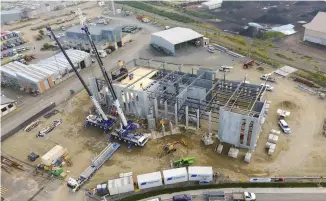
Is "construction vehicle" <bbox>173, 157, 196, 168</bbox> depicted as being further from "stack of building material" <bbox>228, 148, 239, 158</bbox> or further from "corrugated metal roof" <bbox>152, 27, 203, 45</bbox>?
"corrugated metal roof" <bbox>152, 27, 203, 45</bbox>

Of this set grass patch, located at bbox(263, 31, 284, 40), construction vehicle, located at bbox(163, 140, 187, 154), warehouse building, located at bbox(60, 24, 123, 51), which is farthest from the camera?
grass patch, located at bbox(263, 31, 284, 40)

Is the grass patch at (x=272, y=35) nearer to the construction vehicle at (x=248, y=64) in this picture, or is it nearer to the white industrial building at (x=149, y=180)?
the construction vehicle at (x=248, y=64)

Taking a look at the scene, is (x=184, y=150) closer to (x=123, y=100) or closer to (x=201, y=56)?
(x=123, y=100)

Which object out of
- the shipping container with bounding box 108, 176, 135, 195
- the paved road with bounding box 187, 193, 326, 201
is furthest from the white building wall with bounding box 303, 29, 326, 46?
the shipping container with bounding box 108, 176, 135, 195

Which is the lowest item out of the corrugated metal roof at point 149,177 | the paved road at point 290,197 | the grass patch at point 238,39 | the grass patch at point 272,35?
the paved road at point 290,197

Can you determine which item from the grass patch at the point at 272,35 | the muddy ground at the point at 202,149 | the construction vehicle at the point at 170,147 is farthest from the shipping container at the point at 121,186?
the grass patch at the point at 272,35
